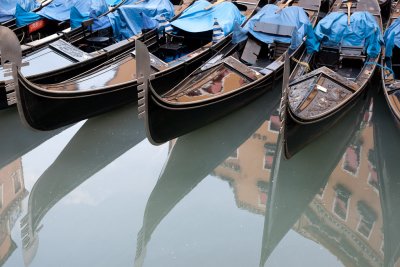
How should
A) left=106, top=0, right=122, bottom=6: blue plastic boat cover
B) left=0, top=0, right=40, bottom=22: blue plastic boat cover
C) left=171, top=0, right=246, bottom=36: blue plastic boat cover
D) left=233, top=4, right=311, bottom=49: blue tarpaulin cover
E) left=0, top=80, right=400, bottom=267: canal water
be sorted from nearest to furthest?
1. left=0, top=80, right=400, bottom=267: canal water
2. left=233, top=4, right=311, bottom=49: blue tarpaulin cover
3. left=171, top=0, right=246, bottom=36: blue plastic boat cover
4. left=0, top=0, right=40, bottom=22: blue plastic boat cover
5. left=106, top=0, right=122, bottom=6: blue plastic boat cover

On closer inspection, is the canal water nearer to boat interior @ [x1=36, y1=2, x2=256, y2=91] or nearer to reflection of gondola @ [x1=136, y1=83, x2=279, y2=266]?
reflection of gondola @ [x1=136, y1=83, x2=279, y2=266]

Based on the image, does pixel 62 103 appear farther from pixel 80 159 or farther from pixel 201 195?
pixel 201 195

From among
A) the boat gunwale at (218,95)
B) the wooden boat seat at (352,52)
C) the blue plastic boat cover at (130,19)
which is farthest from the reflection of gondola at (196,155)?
the blue plastic boat cover at (130,19)

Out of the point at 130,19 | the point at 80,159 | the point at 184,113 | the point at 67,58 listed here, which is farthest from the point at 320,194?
the point at 130,19

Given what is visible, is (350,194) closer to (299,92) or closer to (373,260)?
(373,260)

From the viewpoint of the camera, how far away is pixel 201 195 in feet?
8.97

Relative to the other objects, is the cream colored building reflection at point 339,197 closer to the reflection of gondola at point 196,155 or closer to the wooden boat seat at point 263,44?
the reflection of gondola at point 196,155

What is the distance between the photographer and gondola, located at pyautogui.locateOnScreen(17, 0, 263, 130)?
9.26ft

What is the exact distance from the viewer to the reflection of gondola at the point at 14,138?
120 inches

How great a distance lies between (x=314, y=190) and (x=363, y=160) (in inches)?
20.4

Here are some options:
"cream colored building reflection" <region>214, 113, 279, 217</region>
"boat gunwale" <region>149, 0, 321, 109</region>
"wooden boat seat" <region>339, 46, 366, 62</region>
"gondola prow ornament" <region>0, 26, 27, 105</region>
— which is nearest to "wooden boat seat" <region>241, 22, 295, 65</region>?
"boat gunwale" <region>149, 0, 321, 109</region>

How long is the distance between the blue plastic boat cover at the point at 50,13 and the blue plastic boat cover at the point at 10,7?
204 mm

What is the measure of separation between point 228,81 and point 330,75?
71 cm

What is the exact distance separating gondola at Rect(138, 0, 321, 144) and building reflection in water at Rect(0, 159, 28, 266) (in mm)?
815
